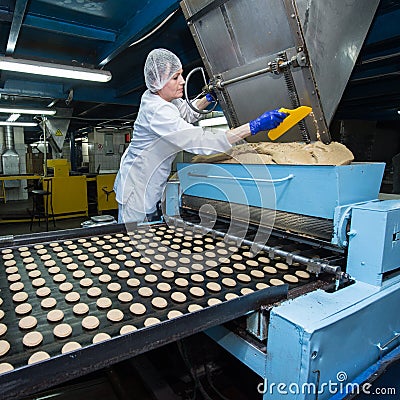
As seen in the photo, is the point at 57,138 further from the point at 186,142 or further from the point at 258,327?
the point at 258,327

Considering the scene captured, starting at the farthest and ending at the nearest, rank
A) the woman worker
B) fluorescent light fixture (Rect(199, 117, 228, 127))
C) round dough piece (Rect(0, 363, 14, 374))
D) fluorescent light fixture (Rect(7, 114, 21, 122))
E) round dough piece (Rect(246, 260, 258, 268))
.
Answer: fluorescent light fixture (Rect(7, 114, 21, 122)), fluorescent light fixture (Rect(199, 117, 228, 127)), the woman worker, round dough piece (Rect(246, 260, 258, 268)), round dough piece (Rect(0, 363, 14, 374))

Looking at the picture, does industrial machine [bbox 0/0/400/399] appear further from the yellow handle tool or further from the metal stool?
the metal stool

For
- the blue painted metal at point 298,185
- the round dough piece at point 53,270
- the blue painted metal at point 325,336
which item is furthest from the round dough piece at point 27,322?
the blue painted metal at point 298,185

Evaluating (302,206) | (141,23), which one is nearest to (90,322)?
(302,206)

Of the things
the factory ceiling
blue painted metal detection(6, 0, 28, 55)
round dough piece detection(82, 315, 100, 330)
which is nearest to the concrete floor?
the factory ceiling

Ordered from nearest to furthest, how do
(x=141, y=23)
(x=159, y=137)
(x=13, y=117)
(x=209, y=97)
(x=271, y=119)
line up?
(x=271, y=119) < (x=159, y=137) < (x=209, y=97) < (x=141, y=23) < (x=13, y=117)

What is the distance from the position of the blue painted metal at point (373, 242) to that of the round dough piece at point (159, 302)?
2.37 feet

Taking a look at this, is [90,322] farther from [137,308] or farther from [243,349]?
[243,349]

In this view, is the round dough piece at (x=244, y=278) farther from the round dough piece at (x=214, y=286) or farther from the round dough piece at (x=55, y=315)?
the round dough piece at (x=55, y=315)

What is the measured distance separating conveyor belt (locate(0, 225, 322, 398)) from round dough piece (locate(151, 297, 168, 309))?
11 mm

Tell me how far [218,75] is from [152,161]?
2.57 feet

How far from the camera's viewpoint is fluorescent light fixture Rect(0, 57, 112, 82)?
3.62m

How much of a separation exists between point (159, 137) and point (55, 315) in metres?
1.37

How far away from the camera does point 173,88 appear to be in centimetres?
210
